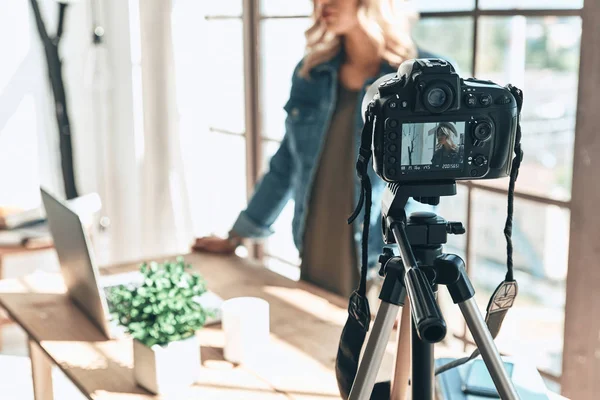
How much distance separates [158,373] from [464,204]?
1162mm

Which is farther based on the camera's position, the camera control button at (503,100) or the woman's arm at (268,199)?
the woman's arm at (268,199)

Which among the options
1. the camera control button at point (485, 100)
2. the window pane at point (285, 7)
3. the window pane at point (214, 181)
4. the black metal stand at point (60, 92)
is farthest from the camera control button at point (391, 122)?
the black metal stand at point (60, 92)

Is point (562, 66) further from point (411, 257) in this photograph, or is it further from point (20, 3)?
point (20, 3)

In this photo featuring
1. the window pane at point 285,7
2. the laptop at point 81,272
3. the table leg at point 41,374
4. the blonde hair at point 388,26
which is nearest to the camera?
the laptop at point 81,272

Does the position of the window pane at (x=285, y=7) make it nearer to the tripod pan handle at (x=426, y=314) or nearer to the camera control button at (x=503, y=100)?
the camera control button at (x=503, y=100)

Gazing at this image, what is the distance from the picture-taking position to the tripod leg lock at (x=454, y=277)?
2.76ft

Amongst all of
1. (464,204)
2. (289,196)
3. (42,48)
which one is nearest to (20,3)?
(42,48)

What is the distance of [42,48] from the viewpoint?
11.7 ft

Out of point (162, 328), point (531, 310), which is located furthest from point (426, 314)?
point (531, 310)

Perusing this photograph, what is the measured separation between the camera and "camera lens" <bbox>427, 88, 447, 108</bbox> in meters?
0.80

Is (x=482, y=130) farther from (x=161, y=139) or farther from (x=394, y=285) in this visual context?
(x=161, y=139)

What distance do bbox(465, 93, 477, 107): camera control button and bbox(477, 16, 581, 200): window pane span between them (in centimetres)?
67

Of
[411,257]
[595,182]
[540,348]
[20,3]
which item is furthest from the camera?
[20,3]

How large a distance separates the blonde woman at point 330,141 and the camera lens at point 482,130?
0.89 m
